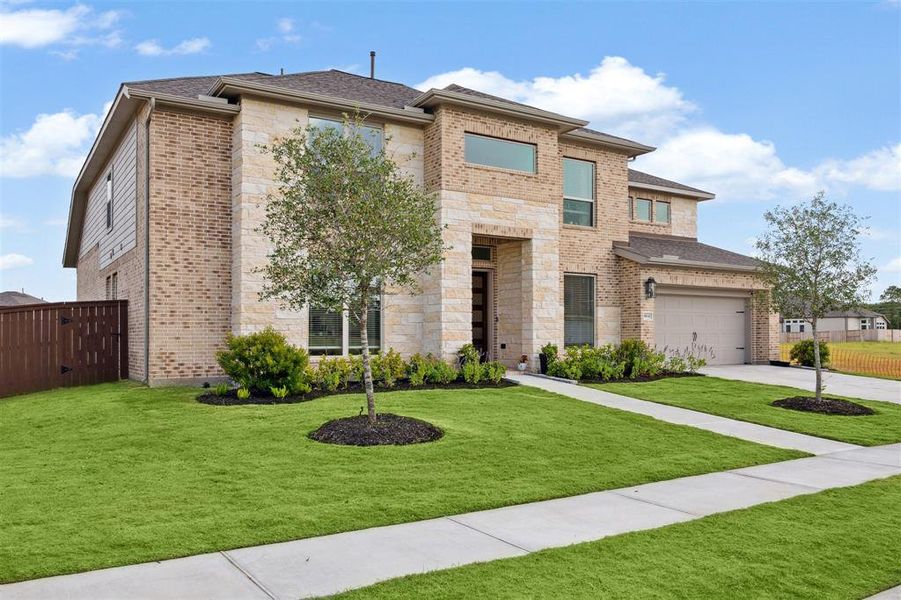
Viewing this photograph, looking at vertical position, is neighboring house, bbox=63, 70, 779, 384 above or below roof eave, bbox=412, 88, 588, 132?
below

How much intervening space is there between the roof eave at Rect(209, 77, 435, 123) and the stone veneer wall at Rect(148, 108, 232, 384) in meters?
0.76

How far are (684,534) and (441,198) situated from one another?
36.2ft

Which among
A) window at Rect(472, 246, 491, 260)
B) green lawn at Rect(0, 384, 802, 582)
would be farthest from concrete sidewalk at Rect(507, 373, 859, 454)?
window at Rect(472, 246, 491, 260)

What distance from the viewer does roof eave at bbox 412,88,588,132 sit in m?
15.2

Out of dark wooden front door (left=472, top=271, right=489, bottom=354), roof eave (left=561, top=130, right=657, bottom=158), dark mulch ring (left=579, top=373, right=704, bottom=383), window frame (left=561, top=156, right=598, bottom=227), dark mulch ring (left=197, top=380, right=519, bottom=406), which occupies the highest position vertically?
roof eave (left=561, top=130, right=657, bottom=158)

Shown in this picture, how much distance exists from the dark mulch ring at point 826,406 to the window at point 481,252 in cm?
798

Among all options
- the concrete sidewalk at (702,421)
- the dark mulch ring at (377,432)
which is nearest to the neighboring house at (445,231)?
the concrete sidewalk at (702,421)

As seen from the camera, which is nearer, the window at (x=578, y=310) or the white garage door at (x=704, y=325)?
the window at (x=578, y=310)

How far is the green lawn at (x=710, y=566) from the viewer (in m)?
4.16

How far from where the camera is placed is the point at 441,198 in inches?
602

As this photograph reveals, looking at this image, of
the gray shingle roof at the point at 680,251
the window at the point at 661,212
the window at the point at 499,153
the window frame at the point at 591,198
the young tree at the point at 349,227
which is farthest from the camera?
the window at the point at 661,212

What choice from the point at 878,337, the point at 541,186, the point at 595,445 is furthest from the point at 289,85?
the point at 878,337

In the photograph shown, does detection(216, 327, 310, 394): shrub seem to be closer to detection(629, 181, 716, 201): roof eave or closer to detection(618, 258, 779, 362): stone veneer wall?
detection(618, 258, 779, 362): stone veneer wall

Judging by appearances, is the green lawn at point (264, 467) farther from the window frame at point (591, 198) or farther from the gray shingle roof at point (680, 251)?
the gray shingle roof at point (680, 251)
